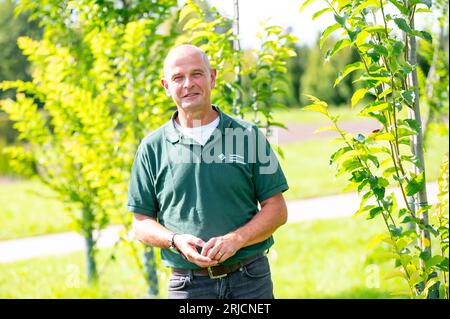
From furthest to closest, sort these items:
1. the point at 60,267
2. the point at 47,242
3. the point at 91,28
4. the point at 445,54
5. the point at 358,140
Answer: the point at 47,242, the point at 60,267, the point at 445,54, the point at 91,28, the point at 358,140

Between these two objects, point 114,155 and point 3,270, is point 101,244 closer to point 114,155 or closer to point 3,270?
point 3,270

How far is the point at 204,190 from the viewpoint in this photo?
2502 millimetres

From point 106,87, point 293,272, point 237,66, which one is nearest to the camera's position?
point 237,66

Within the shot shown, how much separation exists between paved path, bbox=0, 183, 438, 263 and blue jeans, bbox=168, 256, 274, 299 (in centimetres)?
381

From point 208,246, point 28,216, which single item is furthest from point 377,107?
point 28,216

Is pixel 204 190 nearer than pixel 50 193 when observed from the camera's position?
Yes

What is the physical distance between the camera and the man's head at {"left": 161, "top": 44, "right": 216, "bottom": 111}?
2502 mm

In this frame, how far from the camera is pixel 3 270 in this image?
247 inches

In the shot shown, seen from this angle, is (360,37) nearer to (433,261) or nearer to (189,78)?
(189,78)

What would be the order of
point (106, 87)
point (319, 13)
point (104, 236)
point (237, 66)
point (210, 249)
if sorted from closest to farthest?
1. point (210, 249)
2. point (319, 13)
3. point (237, 66)
4. point (106, 87)
5. point (104, 236)

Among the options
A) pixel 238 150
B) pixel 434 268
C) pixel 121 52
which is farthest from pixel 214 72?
pixel 121 52

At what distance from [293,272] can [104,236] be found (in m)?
2.47

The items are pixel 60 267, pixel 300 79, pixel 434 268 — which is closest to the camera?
pixel 434 268

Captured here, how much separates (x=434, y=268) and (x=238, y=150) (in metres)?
1.00
